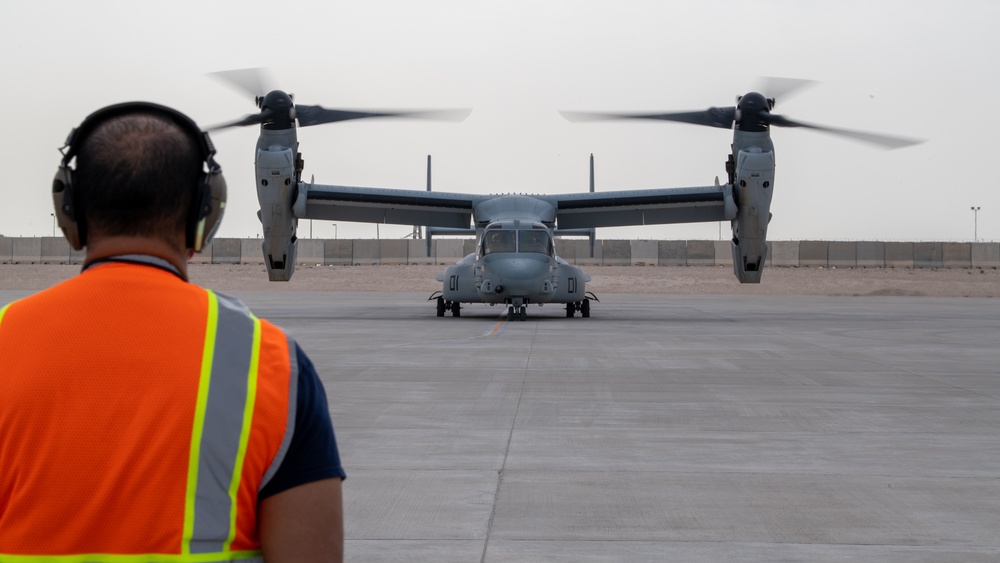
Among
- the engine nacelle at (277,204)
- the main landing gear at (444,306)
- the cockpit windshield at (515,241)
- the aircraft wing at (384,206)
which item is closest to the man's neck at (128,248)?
the cockpit windshield at (515,241)

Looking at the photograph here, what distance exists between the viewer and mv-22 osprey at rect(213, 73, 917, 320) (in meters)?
26.3

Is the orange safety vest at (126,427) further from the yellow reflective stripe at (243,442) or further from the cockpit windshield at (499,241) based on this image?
the cockpit windshield at (499,241)

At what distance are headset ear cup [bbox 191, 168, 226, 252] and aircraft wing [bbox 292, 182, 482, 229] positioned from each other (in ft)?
84.4

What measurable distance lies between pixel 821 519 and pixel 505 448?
271 centimetres

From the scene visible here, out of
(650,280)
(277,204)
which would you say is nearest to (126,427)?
(277,204)

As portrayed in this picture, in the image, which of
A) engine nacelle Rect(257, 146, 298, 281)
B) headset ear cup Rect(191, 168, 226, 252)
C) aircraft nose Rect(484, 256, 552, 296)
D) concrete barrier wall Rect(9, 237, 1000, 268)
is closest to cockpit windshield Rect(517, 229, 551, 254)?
aircraft nose Rect(484, 256, 552, 296)

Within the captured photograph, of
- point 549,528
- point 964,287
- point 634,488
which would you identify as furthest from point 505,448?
point 964,287

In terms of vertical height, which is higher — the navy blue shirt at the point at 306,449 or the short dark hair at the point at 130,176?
the short dark hair at the point at 130,176

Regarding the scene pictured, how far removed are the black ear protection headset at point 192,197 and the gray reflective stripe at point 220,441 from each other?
261mm

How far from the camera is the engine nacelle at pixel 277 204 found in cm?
2688

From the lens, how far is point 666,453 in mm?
8086

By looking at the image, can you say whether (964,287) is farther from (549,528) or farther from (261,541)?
(261,541)

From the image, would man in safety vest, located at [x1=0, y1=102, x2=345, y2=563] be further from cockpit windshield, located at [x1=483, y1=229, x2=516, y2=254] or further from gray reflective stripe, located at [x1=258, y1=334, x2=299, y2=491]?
cockpit windshield, located at [x1=483, y1=229, x2=516, y2=254]

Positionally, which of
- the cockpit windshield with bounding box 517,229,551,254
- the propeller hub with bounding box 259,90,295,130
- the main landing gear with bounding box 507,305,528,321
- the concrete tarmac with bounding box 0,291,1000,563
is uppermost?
the propeller hub with bounding box 259,90,295,130
